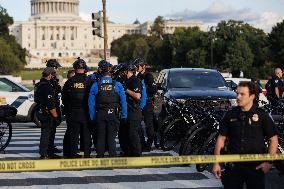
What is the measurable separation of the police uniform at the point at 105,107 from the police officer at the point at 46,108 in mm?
1043

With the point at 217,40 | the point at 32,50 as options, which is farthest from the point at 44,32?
the point at 217,40

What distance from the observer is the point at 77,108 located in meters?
10.4

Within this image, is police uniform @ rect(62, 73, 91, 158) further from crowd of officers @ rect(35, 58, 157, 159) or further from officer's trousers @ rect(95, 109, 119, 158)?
officer's trousers @ rect(95, 109, 119, 158)

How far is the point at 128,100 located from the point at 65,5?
164 m

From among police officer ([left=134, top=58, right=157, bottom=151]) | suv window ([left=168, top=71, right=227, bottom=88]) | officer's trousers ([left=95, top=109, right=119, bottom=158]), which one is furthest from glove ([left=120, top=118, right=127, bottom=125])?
suv window ([left=168, top=71, right=227, bottom=88])

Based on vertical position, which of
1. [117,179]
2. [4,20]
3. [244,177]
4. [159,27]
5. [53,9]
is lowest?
[117,179]

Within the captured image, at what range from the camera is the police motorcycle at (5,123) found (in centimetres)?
1170

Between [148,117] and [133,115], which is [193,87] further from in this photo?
[133,115]

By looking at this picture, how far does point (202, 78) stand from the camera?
48.4 ft

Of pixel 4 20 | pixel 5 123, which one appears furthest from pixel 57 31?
pixel 5 123

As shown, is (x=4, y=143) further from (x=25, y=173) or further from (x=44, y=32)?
(x=44, y=32)

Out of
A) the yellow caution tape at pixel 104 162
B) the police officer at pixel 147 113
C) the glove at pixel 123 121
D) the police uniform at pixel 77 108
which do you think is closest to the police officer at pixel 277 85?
the police officer at pixel 147 113

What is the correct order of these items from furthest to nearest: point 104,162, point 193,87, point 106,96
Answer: point 193,87 < point 106,96 < point 104,162

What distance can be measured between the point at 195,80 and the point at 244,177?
30.2 feet
